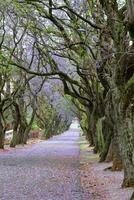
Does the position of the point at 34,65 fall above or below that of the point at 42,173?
above

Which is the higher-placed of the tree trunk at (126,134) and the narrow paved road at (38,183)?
the tree trunk at (126,134)

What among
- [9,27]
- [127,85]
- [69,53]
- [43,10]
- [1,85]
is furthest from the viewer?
[1,85]

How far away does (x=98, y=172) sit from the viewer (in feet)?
67.2

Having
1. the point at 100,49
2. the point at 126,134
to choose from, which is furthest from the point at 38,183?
the point at 100,49

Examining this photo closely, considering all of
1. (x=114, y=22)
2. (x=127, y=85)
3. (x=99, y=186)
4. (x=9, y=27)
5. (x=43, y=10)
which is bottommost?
(x=99, y=186)

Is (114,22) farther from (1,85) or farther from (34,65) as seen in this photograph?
(34,65)

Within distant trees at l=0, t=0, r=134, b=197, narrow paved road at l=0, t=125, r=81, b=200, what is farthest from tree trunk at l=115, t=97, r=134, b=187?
narrow paved road at l=0, t=125, r=81, b=200

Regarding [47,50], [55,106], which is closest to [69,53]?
[47,50]

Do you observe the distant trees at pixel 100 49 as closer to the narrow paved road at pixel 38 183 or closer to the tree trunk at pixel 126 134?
the tree trunk at pixel 126 134

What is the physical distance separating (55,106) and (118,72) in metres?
63.3

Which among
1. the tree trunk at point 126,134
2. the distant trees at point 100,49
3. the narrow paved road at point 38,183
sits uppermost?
the distant trees at point 100,49

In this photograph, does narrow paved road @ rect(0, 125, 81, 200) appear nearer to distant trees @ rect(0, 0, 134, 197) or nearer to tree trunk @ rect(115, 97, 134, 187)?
tree trunk @ rect(115, 97, 134, 187)

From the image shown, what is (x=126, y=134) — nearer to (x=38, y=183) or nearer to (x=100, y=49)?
(x=38, y=183)

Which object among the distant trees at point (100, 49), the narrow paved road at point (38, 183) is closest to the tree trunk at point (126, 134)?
the distant trees at point (100, 49)
